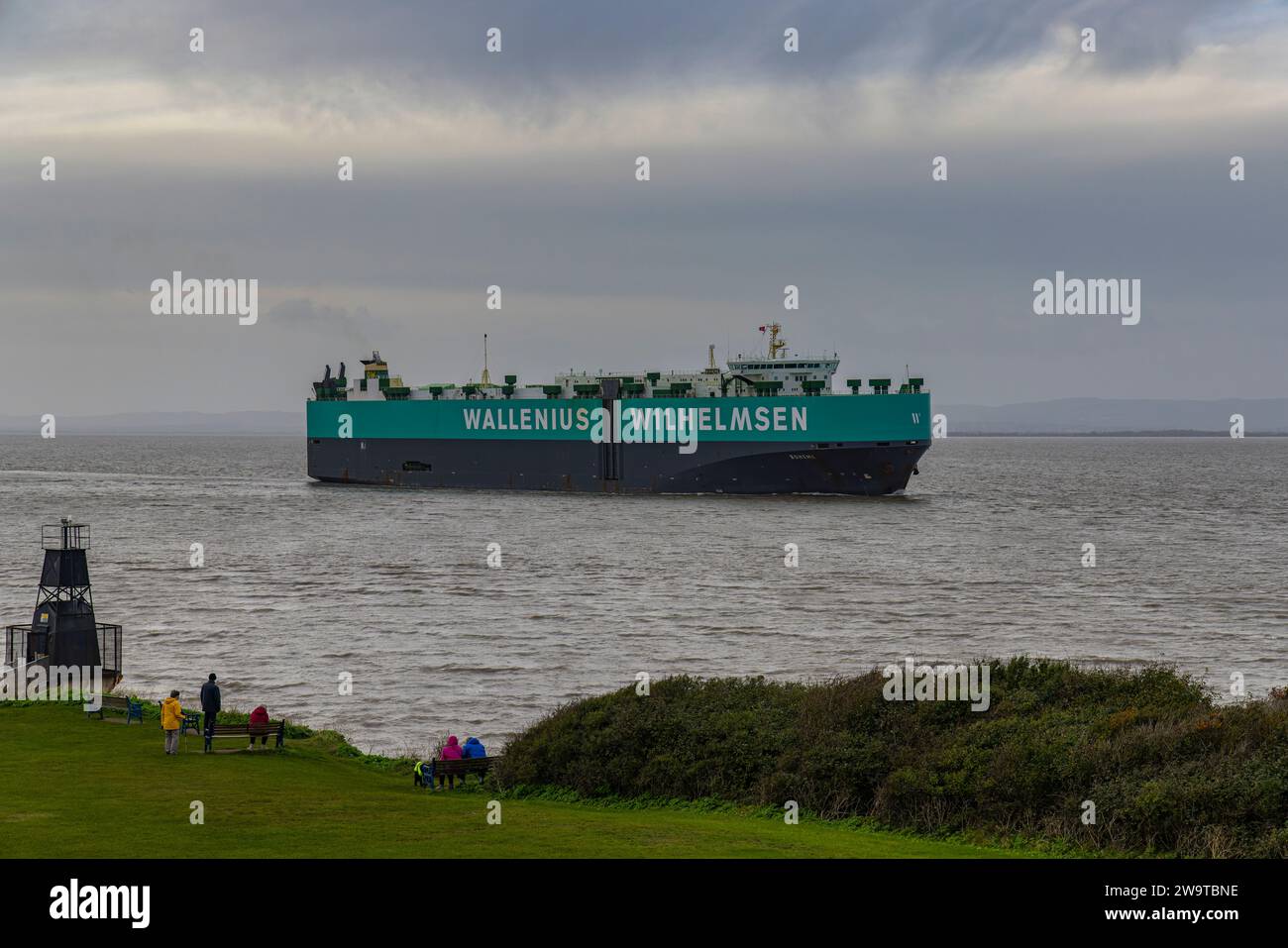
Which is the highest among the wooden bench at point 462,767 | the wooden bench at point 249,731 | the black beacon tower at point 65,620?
the black beacon tower at point 65,620

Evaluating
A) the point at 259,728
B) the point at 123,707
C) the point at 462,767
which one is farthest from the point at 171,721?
the point at 123,707

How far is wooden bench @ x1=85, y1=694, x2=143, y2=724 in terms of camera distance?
19.0 metres

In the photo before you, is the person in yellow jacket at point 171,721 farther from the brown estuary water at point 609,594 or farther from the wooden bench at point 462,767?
the brown estuary water at point 609,594

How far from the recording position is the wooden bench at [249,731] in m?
17.6

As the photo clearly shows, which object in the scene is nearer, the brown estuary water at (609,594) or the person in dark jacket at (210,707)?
the person in dark jacket at (210,707)

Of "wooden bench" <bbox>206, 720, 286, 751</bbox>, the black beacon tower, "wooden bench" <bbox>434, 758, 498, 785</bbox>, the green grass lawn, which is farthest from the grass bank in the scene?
the black beacon tower

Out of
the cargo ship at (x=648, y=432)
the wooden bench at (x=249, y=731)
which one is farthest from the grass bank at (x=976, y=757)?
the cargo ship at (x=648, y=432)

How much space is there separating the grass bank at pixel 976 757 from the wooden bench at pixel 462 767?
309mm

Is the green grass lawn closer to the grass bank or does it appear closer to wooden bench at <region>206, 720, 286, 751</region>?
wooden bench at <region>206, 720, 286, 751</region>

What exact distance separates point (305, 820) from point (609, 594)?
2559 centimetres

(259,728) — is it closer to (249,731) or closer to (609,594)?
(249,731)

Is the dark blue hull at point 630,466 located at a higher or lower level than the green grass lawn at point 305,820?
higher

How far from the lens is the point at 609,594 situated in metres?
37.8
